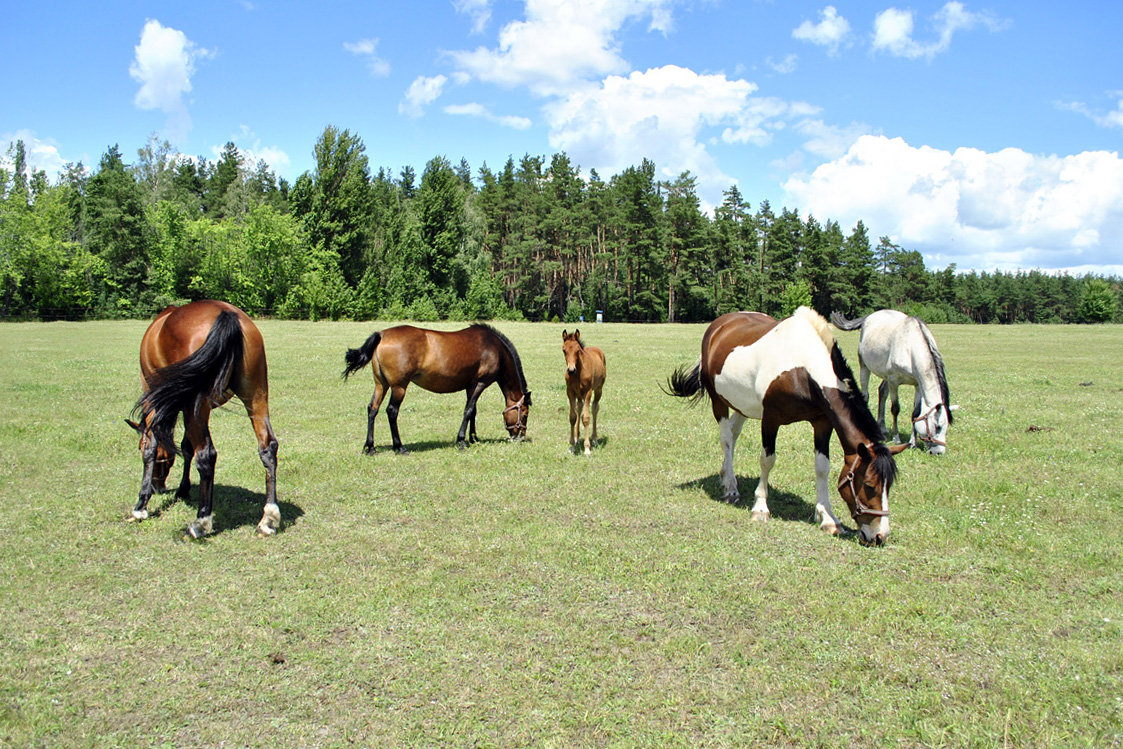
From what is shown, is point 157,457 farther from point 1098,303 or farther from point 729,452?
point 1098,303

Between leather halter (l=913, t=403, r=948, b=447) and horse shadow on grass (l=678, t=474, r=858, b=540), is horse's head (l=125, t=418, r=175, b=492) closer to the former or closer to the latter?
horse shadow on grass (l=678, t=474, r=858, b=540)

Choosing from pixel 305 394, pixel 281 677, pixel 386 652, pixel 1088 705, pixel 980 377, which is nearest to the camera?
pixel 1088 705

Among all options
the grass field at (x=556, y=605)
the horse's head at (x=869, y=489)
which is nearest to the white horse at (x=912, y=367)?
the grass field at (x=556, y=605)

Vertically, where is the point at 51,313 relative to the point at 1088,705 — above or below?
above

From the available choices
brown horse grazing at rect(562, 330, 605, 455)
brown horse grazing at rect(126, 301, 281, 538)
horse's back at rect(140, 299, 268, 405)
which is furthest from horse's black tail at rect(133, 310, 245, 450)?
brown horse grazing at rect(562, 330, 605, 455)

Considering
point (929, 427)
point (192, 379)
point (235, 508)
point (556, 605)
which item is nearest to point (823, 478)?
point (556, 605)

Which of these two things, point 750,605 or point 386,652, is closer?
point 386,652

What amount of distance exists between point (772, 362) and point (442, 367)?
222 inches

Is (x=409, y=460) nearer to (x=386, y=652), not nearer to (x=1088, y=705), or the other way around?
(x=386, y=652)

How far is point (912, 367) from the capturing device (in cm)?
1065

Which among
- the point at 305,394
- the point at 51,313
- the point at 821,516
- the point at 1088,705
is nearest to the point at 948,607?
the point at 1088,705

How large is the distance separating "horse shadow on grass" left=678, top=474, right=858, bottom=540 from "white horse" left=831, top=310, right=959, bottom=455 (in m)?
3.03

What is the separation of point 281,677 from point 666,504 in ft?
15.9

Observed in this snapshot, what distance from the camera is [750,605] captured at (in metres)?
5.32
